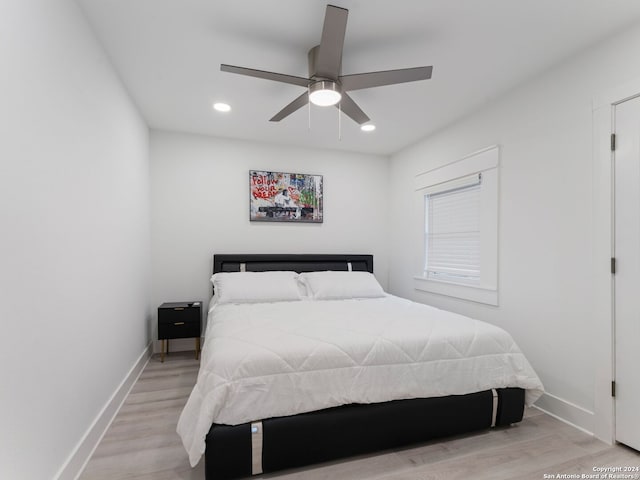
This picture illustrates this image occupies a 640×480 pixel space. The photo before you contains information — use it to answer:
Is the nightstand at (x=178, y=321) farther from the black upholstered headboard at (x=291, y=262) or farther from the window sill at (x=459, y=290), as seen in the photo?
the window sill at (x=459, y=290)

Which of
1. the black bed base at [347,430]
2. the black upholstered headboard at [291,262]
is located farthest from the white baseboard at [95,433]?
the black upholstered headboard at [291,262]

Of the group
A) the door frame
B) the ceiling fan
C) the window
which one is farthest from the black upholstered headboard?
the door frame

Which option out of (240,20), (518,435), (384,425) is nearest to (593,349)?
(518,435)

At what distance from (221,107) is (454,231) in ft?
8.76

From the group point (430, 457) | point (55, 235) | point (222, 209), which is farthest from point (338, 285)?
Result: point (55, 235)

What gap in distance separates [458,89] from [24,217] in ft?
9.82

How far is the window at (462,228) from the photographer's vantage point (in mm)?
2936

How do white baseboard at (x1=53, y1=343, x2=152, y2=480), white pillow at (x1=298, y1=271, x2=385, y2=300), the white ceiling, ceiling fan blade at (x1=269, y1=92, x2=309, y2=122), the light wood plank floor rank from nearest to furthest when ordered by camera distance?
white baseboard at (x1=53, y1=343, x2=152, y2=480) → the light wood plank floor → the white ceiling → ceiling fan blade at (x1=269, y1=92, x2=309, y2=122) → white pillow at (x1=298, y1=271, x2=385, y2=300)

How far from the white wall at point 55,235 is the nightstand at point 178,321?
89cm

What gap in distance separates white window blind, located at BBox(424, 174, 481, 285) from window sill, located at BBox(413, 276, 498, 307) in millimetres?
58

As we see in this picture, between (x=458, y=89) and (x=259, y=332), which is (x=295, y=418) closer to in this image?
(x=259, y=332)

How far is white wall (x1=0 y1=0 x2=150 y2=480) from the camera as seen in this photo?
1.19 metres

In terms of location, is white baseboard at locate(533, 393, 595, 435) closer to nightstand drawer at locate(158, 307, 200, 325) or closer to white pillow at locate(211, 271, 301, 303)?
white pillow at locate(211, 271, 301, 303)

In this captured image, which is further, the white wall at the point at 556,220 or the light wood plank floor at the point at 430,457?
the white wall at the point at 556,220
